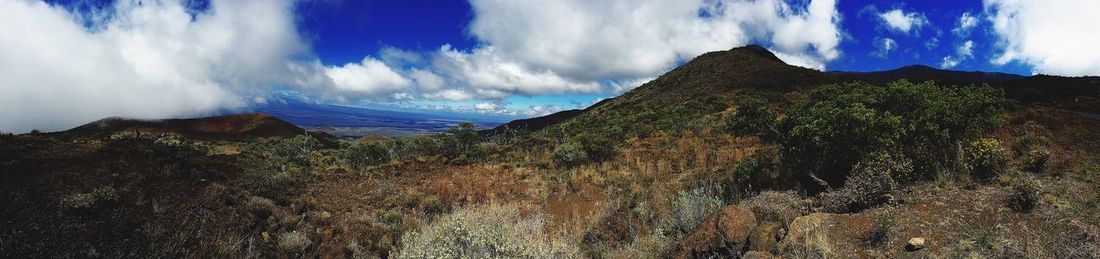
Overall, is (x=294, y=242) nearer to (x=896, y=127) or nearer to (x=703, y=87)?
(x=896, y=127)

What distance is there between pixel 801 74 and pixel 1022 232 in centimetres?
4765

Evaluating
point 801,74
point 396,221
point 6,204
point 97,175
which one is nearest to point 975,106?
point 396,221

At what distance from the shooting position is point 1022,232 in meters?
4.56

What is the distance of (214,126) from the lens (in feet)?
187

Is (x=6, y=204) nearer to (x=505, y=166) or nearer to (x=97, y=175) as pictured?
(x=97, y=175)

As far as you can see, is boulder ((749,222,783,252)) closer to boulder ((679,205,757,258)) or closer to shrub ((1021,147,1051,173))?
boulder ((679,205,757,258))

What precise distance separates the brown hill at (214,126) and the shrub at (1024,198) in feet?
197

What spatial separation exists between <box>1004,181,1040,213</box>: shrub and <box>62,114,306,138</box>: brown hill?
60.2m

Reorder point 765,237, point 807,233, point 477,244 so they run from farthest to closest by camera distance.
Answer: point 477,244, point 765,237, point 807,233

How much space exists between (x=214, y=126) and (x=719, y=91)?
56.5 m

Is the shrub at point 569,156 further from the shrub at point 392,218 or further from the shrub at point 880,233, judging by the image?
the shrub at point 880,233

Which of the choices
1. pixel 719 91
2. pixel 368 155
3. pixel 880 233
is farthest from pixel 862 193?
pixel 719 91

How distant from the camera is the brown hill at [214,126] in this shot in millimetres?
53969

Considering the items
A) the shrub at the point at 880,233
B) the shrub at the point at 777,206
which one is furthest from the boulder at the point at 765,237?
the shrub at the point at 880,233
